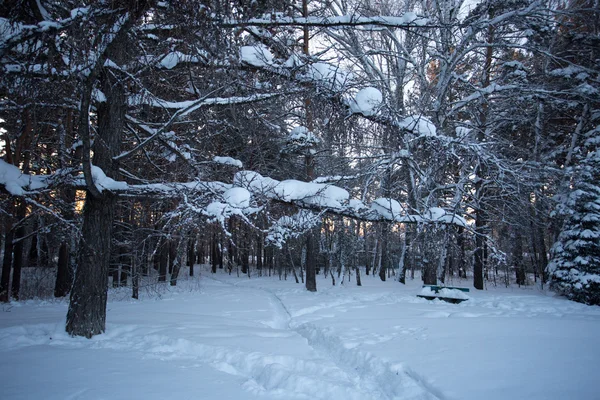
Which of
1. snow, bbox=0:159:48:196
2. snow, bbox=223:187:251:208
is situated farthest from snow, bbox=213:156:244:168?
snow, bbox=0:159:48:196

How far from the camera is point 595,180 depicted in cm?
1212

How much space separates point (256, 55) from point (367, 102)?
1544 millimetres

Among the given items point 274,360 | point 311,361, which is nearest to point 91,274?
point 274,360

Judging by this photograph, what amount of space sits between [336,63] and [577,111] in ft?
58.7

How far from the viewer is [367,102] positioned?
3949 mm

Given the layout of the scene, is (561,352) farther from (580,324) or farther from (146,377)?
(146,377)

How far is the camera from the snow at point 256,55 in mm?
3966

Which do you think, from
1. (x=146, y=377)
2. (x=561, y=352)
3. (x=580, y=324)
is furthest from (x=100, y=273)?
(x=580, y=324)

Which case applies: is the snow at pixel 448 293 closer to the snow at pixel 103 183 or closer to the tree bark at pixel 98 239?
the tree bark at pixel 98 239

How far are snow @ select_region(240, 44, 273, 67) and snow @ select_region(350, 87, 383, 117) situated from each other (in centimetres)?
124

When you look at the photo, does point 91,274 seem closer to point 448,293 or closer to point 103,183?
point 103,183

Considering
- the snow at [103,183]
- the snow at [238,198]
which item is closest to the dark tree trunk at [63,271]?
the snow at [103,183]

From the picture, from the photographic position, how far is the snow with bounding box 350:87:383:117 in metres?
3.89

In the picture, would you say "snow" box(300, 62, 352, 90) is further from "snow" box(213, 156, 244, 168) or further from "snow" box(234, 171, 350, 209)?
"snow" box(213, 156, 244, 168)
